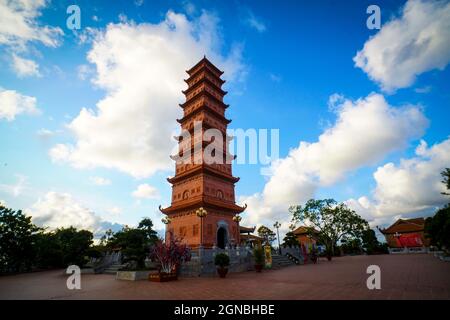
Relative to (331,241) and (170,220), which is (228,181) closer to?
(170,220)

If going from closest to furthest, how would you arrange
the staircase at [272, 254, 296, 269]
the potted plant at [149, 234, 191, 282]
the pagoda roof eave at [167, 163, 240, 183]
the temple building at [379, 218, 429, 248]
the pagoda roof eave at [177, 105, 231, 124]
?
the potted plant at [149, 234, 191, 282], the staircase at [272, 254, 296, 269], the pagoda roof eave at [167, 163, 240, 183], the pagoda roof eave at [177, 105, 231, 124], the temple building at [379, 218, 429, 248]

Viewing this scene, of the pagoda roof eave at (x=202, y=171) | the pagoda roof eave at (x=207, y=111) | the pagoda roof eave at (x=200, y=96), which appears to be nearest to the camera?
the pagoda roof eave at (x=202, y=171)

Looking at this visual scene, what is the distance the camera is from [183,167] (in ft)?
83.9

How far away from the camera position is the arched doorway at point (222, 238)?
2288 cm

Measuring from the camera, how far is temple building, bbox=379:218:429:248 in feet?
156

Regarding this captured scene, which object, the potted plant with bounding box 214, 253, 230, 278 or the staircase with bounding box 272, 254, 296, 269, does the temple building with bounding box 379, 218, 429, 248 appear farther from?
the potted plant with bounding box 214, 253, 230, 278

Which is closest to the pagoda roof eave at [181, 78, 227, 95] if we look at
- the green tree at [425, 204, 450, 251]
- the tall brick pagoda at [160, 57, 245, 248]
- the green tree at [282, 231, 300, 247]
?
the tall brick pagoda at [160, 57, 245, 248]

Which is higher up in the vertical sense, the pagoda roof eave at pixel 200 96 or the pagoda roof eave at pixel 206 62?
the pagoda roof eave at pixel 206 62

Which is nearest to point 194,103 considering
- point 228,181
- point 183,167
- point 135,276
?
point 183,167

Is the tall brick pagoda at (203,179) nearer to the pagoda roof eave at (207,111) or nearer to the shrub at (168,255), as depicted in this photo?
the pagoda roof eave at (207,111)

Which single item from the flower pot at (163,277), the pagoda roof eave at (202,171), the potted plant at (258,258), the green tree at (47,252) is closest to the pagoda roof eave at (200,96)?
the pagoda roof eave at (202,171)

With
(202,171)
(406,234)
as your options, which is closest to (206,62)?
(202,171)

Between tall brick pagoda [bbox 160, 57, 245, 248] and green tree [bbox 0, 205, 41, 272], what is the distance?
1333 cm
